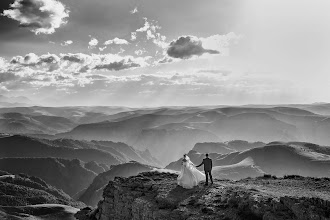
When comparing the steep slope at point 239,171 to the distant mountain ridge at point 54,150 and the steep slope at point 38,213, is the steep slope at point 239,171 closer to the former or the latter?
the steep slope at point 38,213

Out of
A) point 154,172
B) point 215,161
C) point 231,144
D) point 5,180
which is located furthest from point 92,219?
point 231,144

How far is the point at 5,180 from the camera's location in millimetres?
87062

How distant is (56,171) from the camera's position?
13688cm

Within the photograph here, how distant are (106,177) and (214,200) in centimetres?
10738

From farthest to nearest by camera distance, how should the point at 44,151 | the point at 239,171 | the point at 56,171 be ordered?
the point at 44,151
the point at 56,171
the point at 239,171

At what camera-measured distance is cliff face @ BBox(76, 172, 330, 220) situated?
15.1 metres

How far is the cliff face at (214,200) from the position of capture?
1513 centimetres

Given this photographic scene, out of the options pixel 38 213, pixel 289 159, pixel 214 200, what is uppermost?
pixel 214 200

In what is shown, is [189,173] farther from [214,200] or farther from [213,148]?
[213,148]

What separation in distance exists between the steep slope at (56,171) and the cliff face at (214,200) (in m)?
112

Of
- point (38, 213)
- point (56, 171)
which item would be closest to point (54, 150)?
point (56, 171)

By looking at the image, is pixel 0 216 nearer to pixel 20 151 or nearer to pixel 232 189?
pixel 232 189

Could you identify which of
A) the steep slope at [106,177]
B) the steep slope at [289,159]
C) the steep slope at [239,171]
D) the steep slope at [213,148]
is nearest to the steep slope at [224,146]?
the steep slope at [213,148]

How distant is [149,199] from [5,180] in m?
77.0
